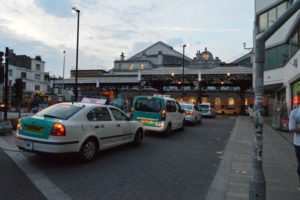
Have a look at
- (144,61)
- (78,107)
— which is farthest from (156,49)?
(78,107)

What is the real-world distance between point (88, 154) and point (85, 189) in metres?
1.76

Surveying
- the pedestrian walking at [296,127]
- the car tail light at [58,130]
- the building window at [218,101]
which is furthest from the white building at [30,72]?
the pedestrian walking at [296,127]

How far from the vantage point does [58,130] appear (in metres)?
5.16

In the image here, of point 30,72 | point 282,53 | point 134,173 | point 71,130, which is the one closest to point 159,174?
point 134,173

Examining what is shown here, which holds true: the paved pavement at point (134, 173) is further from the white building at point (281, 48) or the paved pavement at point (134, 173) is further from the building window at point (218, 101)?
the building window at point (218, 101)

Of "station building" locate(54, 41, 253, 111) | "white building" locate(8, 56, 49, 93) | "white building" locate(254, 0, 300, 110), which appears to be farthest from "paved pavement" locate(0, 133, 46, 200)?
"white building" locate(8, 56, 49, 93)

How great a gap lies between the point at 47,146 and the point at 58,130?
44 centimetres

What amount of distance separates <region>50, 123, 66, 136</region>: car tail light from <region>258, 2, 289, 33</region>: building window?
1954 centimetres

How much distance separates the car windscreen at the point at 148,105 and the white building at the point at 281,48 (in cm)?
1009

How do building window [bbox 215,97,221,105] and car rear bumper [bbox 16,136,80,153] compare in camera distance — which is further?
building window [bbox 215,97,221,105]

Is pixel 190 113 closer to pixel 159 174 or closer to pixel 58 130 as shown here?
pixel 159 174

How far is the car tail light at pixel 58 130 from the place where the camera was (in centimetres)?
514

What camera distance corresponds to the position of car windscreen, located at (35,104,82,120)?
5665mm

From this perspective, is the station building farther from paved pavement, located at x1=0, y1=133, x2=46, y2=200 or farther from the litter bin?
paved pavement, located at x1=0, y1=133, x2=46, y2=200
